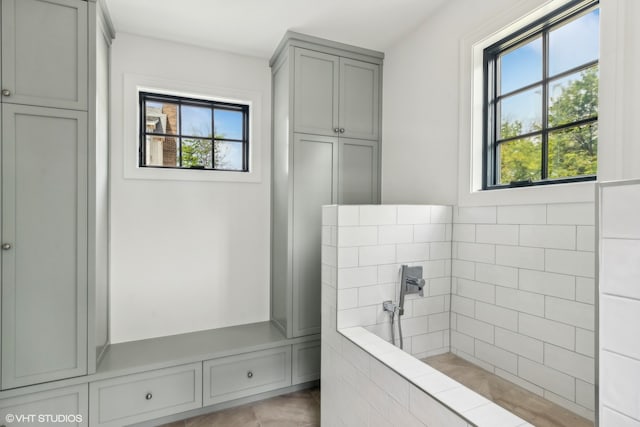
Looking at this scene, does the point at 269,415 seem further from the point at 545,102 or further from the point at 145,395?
the point at 545,102

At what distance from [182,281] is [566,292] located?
7.89 ft

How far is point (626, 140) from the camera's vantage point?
1.18 meters

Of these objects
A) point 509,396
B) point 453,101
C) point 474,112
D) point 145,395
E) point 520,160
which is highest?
point 453,101

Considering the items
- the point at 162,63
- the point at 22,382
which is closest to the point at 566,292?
the point at 22,382

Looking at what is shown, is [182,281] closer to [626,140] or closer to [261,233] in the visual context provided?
[261,233]

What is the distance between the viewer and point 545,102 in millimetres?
1574

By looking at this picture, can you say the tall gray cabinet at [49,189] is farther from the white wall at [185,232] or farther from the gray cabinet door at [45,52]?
the white wall at [185,232]

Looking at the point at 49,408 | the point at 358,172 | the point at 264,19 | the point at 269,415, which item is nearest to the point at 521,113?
the point at 358,172

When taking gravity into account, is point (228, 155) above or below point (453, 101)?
below

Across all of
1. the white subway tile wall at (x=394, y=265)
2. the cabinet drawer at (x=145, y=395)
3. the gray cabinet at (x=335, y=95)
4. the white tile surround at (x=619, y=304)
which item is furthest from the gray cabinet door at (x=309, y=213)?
the white tile surround at (x=619, y=304)

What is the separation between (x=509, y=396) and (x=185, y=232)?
2.27m

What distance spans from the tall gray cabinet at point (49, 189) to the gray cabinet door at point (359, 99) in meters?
1.62

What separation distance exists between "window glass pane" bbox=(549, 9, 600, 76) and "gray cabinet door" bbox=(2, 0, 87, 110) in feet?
8.10

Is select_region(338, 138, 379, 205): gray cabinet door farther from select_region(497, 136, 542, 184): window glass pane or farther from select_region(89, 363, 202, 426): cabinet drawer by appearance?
select_region(89, 363, 202, 426): cabinet drawer
